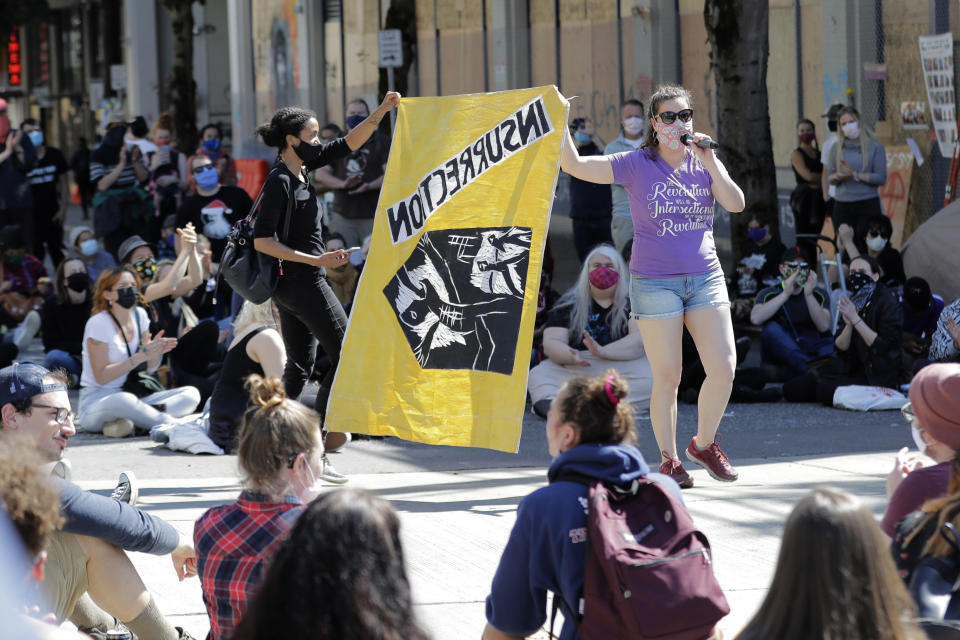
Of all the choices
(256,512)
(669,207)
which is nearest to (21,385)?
(256,512)

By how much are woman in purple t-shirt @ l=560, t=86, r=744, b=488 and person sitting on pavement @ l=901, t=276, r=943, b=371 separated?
153 inches

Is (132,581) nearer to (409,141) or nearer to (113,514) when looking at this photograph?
(113,514)

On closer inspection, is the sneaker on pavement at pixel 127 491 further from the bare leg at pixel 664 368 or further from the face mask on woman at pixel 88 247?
the face mask on woman at pixel 88 247

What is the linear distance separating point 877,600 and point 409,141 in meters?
4.59

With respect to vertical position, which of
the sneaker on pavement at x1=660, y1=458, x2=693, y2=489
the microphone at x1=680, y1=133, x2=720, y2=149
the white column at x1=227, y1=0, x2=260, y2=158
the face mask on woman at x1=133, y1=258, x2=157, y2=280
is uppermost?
the white column at x1=227, y1=0, x2=260, y2=158

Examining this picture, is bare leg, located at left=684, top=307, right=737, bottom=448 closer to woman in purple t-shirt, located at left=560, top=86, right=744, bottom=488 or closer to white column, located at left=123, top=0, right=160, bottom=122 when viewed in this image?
woman in purple t-shirt, located at left=560, top=86, right=744, bottom=488

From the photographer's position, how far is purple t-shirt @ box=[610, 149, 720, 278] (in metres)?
6.25

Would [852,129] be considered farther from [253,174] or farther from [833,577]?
[253,174]

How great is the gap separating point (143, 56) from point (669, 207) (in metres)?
35.4

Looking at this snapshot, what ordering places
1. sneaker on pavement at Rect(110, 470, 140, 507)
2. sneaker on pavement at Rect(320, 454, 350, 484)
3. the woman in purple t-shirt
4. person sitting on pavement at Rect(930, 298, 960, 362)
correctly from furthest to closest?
person sitting on pavement at Rect(930, 298, 960, 362) → sneaker on pavement at Rect(320, 454, 350, 484) → the woman in purple t-shirt → sneaker on pavement at Rect(110, 470, 140, 507)

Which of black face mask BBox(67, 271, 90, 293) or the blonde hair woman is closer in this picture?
black face mask BBox(67, 271, 90, 293)

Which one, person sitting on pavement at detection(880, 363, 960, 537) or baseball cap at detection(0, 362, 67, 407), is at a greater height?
baseball cap at detection(0, 362, 67, 407)

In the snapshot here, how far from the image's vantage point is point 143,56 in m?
39.4

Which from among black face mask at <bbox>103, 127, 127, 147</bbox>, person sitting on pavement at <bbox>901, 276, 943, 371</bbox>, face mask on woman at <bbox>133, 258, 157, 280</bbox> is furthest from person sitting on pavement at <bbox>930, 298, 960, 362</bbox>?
black face mask at <bbox>103, 127, 127, 147</bbox>
